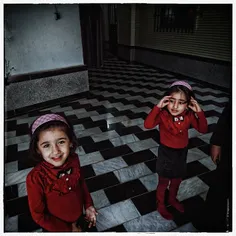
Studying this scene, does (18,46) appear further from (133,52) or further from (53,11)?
(133,52)

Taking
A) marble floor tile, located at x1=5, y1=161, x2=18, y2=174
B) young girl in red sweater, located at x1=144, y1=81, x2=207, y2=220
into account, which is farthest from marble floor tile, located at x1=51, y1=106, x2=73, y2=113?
young girl in red sweater, located at x1=144, y1=81, x2=207, y2=220

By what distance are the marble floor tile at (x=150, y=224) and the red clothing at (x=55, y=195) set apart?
1.94 feet

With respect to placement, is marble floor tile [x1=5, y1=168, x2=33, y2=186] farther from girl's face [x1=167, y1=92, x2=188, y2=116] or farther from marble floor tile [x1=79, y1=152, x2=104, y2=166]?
girl's face [x1=167, y1=92, x2=188, y2=116]

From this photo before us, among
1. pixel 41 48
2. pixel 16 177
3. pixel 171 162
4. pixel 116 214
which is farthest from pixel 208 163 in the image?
pixel 41 48

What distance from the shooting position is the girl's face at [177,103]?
126cm

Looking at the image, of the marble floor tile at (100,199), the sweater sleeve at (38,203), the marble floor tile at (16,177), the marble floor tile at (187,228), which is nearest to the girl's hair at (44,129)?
the sweater sleeve at (38,203)

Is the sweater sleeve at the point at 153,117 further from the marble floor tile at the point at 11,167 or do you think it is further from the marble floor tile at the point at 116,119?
the marble floor tile at the point at 116,119

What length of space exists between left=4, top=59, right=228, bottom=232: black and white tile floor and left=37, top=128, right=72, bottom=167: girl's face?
0.85 m

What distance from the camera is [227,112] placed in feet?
3.90

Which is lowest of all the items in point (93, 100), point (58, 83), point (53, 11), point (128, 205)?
point (128, 205)

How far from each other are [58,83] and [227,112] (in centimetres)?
338

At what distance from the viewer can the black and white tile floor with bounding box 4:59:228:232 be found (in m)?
1.62

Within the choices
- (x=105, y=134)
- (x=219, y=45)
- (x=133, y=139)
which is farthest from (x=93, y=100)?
(x=219, y=45)

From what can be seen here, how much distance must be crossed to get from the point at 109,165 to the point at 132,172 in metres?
0.28
